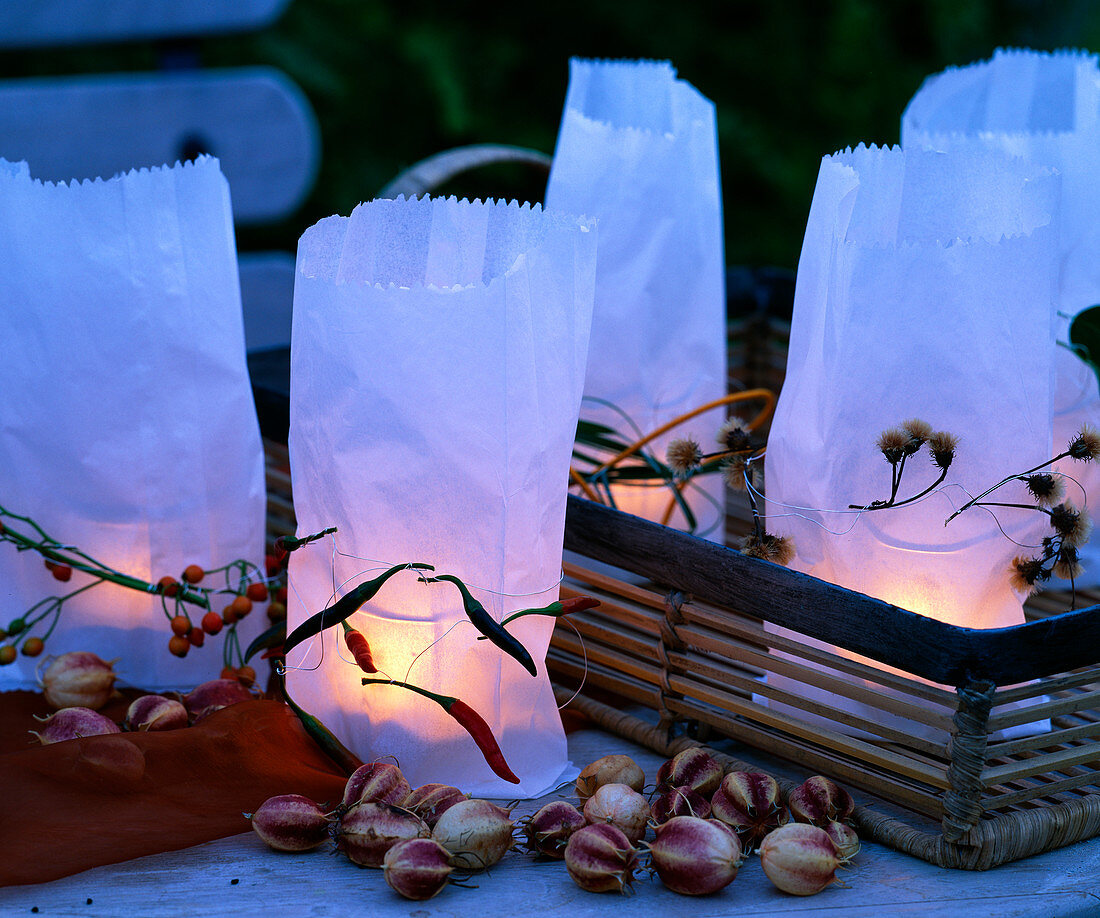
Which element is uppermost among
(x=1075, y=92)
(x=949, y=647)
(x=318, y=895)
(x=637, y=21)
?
(x=637, y=21)

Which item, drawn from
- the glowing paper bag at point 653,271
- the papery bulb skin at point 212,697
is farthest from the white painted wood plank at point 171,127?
the papery bulb skin at point 212,697

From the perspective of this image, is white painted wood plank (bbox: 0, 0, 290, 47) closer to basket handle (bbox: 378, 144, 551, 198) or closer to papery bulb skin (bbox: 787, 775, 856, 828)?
basket handle (bbox: 378, 144, 551, 198)

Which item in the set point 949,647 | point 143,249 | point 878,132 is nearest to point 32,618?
point 143,249

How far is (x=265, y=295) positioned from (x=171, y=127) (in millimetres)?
239

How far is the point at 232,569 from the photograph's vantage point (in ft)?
2.19

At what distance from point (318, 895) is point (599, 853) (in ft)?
0.38

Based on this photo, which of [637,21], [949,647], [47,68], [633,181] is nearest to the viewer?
[949,647]

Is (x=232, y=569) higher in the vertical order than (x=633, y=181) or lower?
lower

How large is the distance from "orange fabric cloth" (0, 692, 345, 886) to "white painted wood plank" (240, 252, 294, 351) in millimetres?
1018

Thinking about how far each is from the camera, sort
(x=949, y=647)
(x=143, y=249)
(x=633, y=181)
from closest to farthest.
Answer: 1. (x=949, y=647)
2. (x=143, y=249)
3. (x=633, y=181)

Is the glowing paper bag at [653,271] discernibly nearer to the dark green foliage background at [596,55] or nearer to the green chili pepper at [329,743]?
the green chili pepper at [329,743]

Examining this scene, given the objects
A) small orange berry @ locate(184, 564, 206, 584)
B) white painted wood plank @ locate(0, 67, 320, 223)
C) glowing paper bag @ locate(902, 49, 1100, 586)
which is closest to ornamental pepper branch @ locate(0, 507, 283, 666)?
small orange berry @ locate(184, 564, 206, 584)

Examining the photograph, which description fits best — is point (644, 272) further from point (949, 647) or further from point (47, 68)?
point (47, 68)

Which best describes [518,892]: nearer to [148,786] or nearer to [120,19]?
[148,786]
